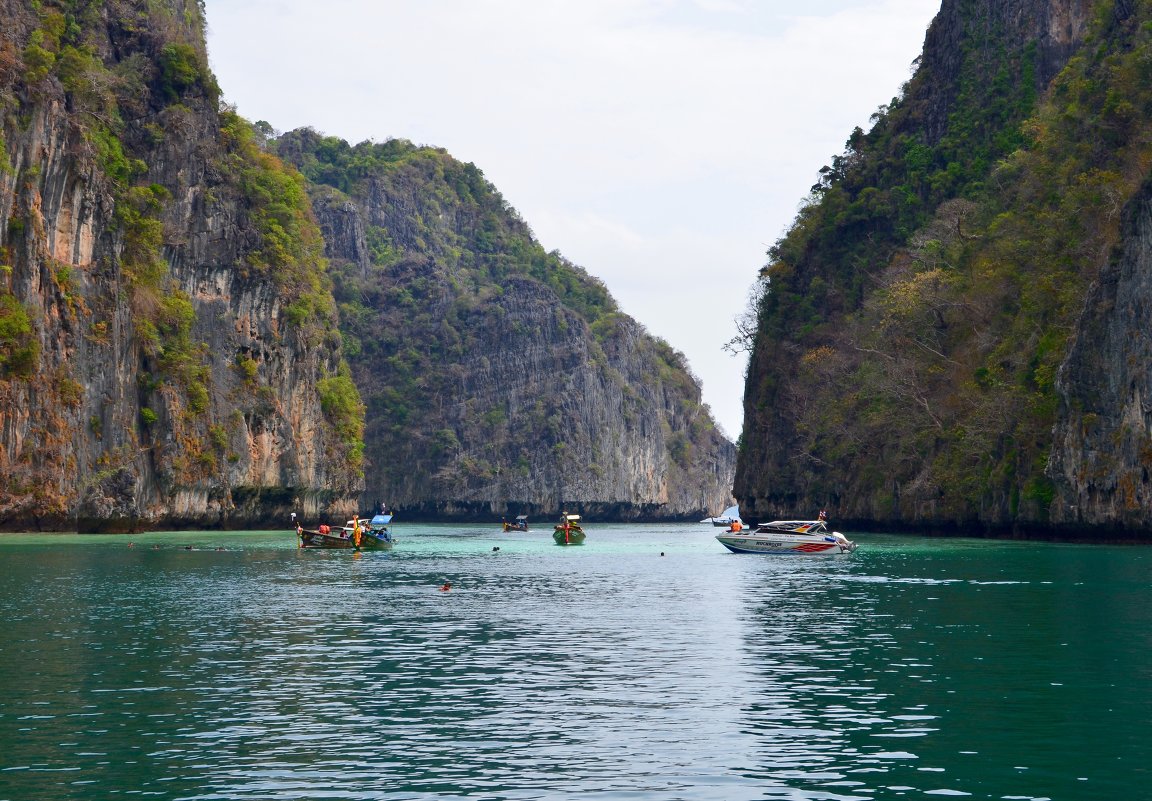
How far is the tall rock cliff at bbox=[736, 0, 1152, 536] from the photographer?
6519 centimetres

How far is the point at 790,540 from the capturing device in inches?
2862

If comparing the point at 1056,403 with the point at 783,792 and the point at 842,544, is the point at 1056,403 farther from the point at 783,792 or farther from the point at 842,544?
the point at 783,792

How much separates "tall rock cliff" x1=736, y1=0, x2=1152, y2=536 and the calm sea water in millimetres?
21763

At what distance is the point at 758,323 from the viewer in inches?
4970

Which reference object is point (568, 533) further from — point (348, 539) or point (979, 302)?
point (979, 302)

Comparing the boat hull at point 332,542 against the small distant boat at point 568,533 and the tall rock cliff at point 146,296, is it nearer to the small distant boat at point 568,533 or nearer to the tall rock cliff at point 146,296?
the tall rock cliff at point 146,296

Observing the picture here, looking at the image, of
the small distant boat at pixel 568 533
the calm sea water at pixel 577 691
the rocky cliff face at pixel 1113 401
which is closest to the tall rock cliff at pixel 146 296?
the small distant boat at pixel 568 533

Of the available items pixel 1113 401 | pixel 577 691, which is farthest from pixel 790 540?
pixel 577 691

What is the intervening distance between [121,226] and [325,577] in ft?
158

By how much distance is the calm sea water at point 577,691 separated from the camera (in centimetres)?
1667

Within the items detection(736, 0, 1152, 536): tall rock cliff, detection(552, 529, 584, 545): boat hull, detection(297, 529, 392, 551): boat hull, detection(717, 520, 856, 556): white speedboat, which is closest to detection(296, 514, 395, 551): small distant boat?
detection(297, 529, 392, 551): boat hull

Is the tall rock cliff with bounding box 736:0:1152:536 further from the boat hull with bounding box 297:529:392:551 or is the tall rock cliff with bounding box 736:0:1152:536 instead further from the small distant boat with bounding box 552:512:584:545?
the boat hull with bounding box 297:529:392:551

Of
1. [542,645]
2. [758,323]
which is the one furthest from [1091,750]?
[758,323]

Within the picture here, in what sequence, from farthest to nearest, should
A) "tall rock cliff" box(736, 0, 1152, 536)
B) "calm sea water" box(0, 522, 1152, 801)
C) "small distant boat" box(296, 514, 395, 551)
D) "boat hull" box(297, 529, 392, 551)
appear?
"boat hull" box(297, 529, 392, 551) → "small distant boat" box(296, 514, 395, 551) → "tall rock cliff" box(736, 0, 1152, 536) → "calm sea water" box(0, 522, 1152, 801)
